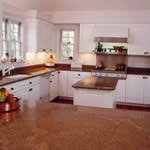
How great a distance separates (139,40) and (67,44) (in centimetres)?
225

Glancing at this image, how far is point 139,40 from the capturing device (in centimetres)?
602

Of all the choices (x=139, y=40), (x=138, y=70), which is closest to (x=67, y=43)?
(x=139, y=40)

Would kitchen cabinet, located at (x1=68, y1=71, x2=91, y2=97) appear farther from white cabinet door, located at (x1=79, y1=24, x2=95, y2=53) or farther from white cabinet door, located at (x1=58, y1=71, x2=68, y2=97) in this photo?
white cabinet door, located at (x1=79, y1=24, x2=95, y2=53)

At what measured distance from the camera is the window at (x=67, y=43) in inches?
274

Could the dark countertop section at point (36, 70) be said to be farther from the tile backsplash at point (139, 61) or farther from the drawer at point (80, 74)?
the tile backsplash at point (139, 61)

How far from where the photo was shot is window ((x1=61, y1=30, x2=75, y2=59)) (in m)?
6.96

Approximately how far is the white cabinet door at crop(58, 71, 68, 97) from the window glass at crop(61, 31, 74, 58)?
2.80 feet

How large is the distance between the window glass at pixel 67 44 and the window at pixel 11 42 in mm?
1966

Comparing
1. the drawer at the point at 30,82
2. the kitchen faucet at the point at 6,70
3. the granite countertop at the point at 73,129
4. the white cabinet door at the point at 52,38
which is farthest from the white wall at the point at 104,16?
the granite countertop at the point at 73,129

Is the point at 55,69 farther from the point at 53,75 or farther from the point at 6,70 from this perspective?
the point at 6,70

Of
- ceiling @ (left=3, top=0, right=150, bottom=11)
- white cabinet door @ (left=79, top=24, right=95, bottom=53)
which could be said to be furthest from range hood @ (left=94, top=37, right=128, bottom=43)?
ceiling @ (left=3, top=0, right=150, bottom=11)

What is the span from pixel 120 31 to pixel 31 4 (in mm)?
2549

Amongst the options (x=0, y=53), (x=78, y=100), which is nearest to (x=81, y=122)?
(x=78, y=100)

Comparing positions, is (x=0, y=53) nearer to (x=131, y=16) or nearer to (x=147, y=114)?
(x=147, y=114)
